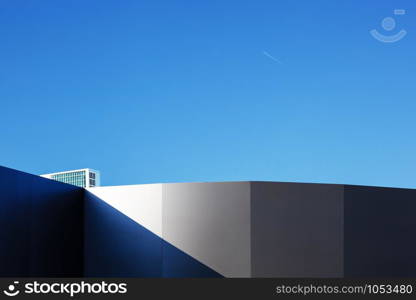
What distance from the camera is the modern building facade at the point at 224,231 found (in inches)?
253

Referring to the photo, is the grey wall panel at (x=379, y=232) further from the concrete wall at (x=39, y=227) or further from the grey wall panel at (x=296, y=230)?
the concrete wall at (x=39, y=227)

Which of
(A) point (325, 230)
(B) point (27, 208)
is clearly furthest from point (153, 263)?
(A) point (325, 230)

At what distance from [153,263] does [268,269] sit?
1.87 metres

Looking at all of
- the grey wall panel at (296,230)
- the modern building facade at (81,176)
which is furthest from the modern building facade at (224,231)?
the modern building facade at (81,176)

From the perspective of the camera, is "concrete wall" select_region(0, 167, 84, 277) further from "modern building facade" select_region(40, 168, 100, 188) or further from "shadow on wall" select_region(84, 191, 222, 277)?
"modern building facade" select_region(40, 168, 100, 188)

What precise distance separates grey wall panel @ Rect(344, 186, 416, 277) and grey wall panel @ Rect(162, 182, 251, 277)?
178 cm

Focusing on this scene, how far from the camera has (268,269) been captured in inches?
252

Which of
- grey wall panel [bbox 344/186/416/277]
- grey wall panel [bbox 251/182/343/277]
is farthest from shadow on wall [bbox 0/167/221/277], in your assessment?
grey wall panel [bbox 344/186/416/277]

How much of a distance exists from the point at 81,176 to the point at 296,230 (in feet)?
361

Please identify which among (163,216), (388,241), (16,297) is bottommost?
(16,297)

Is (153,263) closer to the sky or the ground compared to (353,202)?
closer to the ground

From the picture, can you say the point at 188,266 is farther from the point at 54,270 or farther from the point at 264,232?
the point at 54,270

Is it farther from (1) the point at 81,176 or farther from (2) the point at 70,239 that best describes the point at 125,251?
(1) the point at 81,176

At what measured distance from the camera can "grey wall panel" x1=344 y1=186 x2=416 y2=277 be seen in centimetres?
675
